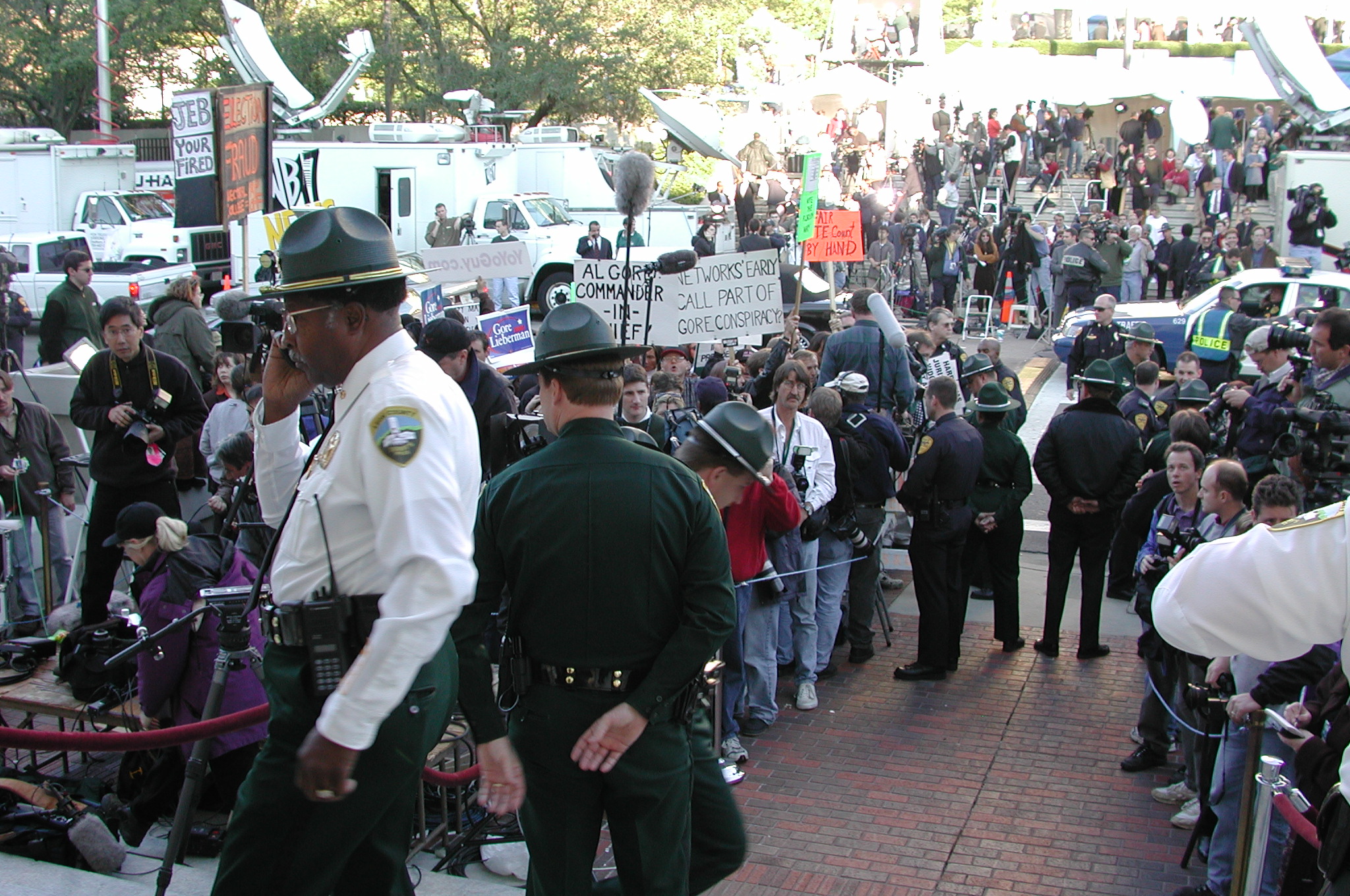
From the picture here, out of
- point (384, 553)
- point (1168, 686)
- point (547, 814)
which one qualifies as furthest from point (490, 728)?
point (1168, 686)

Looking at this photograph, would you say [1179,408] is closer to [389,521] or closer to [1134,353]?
[1134,353]

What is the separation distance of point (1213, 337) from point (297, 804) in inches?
557

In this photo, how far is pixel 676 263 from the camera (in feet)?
31.9

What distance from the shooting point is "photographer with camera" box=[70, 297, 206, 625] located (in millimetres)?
6875

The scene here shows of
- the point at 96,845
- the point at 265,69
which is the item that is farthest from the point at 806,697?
the point at 265,69

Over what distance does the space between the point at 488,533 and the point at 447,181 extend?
20720mm

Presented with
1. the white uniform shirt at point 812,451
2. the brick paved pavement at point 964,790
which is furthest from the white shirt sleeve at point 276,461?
the white uniform shirt at point 812,451

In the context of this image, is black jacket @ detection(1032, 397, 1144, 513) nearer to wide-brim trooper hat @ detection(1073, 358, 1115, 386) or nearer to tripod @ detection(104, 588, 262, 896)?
wide-brim trooper hat @ detection(1073, 358, 1115, 386)

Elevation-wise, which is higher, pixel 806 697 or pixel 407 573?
pixel 407 573

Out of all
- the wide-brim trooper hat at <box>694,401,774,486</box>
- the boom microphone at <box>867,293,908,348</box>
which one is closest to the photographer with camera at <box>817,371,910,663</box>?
the boom microphone at <box>867,293,908,348</box>

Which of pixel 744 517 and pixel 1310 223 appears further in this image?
pixel 1310 223

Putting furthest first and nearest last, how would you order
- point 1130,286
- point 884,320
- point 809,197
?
point 1130,286
point 809,197
point 884,320

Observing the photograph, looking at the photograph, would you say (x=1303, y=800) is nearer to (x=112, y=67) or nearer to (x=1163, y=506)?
(x=1163, y=506)

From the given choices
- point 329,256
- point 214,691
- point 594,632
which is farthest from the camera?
point 214,691
